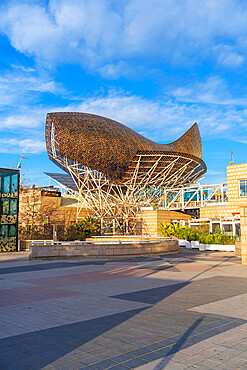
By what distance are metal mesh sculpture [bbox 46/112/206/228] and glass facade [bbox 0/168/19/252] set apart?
15.6 m

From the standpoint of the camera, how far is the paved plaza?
16.6 ft

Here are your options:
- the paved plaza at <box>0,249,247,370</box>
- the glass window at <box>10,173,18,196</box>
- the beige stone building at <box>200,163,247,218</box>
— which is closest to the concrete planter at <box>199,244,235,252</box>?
A: the beige stone building at <box>200,163,247,218</box>

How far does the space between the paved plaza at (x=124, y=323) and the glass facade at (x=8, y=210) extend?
17.2 meters

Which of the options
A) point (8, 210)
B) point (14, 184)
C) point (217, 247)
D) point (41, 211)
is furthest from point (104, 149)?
point (217, 247)

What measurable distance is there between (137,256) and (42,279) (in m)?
10.2

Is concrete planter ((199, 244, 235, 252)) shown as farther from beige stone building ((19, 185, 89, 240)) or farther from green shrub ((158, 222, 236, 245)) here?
beige stone building ((19, 185, 89, 240))

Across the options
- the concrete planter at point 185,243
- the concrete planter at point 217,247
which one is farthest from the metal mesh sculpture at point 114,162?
the concrete planter at point 217,247

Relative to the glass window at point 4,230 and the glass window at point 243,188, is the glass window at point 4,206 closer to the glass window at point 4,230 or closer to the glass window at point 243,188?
the glass window at point 4,230

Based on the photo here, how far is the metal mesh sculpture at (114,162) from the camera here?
46.0 m

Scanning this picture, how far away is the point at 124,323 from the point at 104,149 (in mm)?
40541

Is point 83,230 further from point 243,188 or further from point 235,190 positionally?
point 243,188

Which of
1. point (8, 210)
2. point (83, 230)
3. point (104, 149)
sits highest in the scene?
point (104, 149)

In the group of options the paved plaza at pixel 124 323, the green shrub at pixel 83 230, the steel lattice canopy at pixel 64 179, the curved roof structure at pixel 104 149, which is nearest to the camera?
the paved plaza at pixel 124 323

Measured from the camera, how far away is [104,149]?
46812 millimetres
